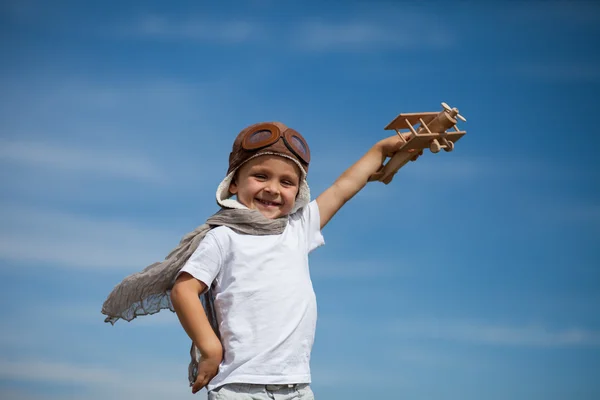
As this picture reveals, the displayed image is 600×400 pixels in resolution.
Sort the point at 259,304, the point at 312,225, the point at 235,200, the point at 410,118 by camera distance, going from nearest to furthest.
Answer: the point at 259,304
the point at 235,200
the point at 312,225
the point at 410,118

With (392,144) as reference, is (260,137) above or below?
below

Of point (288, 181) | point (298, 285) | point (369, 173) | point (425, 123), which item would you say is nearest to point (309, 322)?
point (298, 285)

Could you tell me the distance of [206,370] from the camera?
12.0 ft

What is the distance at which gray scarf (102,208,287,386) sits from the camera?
12.8 feet

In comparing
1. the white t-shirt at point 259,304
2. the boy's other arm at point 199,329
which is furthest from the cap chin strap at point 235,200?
the boy's other arm at point 199,329

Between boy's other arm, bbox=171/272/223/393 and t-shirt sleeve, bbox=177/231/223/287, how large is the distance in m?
0.07

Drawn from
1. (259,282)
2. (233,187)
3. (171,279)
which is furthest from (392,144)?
(171,279)

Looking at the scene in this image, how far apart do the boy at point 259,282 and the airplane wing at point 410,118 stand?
589 millimetres

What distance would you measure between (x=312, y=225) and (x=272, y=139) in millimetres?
558

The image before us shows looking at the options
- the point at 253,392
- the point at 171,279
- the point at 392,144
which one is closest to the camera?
the point at 253,392

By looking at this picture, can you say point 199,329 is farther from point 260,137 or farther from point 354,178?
point 354,178

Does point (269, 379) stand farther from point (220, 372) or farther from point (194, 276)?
point (194, 276)

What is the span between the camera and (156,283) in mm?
3963

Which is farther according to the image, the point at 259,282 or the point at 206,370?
the point at 259,282
